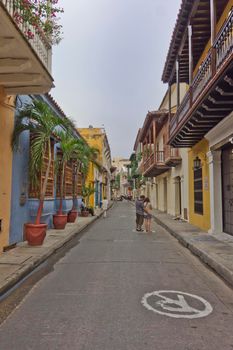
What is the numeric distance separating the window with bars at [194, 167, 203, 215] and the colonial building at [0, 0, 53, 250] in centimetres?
866

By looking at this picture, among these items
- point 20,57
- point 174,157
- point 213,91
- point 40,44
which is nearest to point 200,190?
point 174,157

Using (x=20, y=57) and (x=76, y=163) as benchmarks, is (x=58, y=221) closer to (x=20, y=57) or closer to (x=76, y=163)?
(x=76, y=163)

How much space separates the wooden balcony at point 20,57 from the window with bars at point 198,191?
8687 mm

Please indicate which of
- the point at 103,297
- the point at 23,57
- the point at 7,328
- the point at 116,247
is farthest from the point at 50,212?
the point at 7,328

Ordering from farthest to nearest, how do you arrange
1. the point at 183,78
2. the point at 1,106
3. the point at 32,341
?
the point at 183,78
the point at 1,106
the point at 32,341

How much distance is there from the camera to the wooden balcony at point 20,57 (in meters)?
6.09

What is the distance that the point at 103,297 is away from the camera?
5.62m

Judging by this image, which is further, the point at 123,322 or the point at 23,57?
the point at 23,57

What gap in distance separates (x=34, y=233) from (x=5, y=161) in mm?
2233

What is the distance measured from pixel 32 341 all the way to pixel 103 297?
6.05 ft

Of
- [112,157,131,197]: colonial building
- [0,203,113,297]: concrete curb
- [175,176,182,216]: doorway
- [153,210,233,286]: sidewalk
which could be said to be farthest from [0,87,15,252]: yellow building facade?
[112,157,131,197]: colonial building

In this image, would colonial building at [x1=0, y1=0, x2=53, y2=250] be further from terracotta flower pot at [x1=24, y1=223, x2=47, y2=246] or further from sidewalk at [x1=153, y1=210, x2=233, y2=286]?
sidewalk at [x1=153, y1=210, x2=233, y2=286]

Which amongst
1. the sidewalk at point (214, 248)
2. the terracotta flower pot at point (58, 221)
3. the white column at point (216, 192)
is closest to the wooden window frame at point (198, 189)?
the sidewalk at point (214, 248)

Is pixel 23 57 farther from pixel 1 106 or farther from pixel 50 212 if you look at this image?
pixel 50 212
